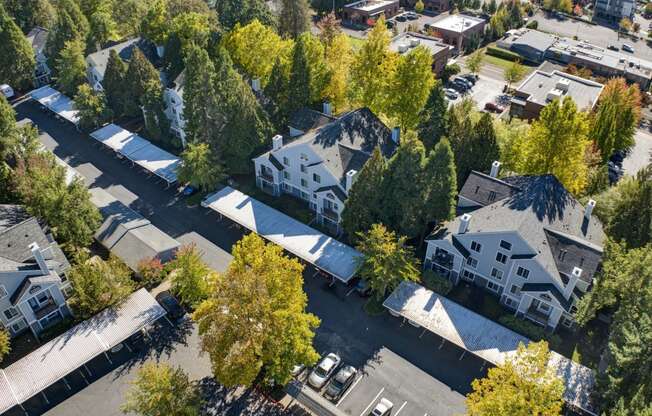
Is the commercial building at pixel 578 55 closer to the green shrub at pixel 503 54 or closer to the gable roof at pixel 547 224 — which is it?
the green shrub at pixel 503 54

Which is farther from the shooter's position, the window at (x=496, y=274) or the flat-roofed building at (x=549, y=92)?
the flat-roofed building at (x=549, y=92)

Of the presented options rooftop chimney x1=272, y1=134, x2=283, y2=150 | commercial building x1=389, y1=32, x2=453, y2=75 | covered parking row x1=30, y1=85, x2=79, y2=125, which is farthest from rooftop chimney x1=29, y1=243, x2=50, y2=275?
commercial building x1=389, y1=32, x2=453, y2=75

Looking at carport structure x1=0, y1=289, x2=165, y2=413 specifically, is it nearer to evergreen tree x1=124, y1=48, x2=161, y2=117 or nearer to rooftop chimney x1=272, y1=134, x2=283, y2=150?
rooftop chimney x1=272, y1=134, x2=283, y2=150

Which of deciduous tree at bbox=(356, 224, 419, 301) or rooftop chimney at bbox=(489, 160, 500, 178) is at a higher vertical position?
rooftop chimney at bbox=(489, 160, 500, 178)

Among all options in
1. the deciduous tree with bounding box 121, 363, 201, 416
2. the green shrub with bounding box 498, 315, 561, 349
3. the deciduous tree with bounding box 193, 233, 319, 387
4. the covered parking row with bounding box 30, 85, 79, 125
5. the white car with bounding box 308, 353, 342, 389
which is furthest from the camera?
the covered parking row with bounding box 30, 85, 79, 125

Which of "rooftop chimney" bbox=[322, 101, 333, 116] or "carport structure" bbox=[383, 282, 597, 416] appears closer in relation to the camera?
"carport structure" bbox=[383, 282, 597, 416]

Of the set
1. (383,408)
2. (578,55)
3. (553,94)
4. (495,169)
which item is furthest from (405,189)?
(578,55)

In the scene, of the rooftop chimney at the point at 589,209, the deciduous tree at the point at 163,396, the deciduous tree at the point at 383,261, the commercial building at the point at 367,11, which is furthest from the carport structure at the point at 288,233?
the commercial building at the point at 367,11
